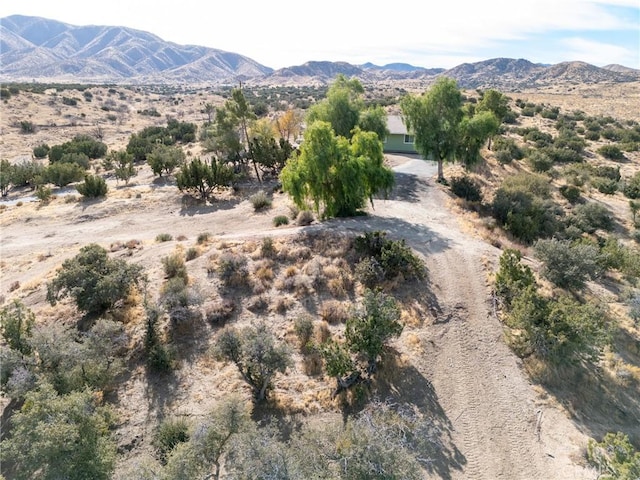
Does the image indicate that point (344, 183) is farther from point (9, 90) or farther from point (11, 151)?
point (9, 90)

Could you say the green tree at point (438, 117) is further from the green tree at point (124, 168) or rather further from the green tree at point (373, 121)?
the green tree at point (124, 168)

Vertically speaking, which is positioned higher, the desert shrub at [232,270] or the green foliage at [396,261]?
the green foliage at [396,261]

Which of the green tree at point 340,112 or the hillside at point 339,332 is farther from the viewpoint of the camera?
the green tree at point 340,112

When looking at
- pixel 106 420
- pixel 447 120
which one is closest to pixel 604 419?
pixel 106 420

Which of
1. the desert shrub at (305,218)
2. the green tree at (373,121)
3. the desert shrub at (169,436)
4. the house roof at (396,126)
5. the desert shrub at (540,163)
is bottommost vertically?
the desert shrub at (169,436)

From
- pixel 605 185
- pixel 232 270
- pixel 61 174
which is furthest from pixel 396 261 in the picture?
pixel 61 174

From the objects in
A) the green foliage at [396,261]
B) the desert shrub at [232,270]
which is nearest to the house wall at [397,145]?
the green foliage at [396,261]

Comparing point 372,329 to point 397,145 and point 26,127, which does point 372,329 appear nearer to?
point 397,145
